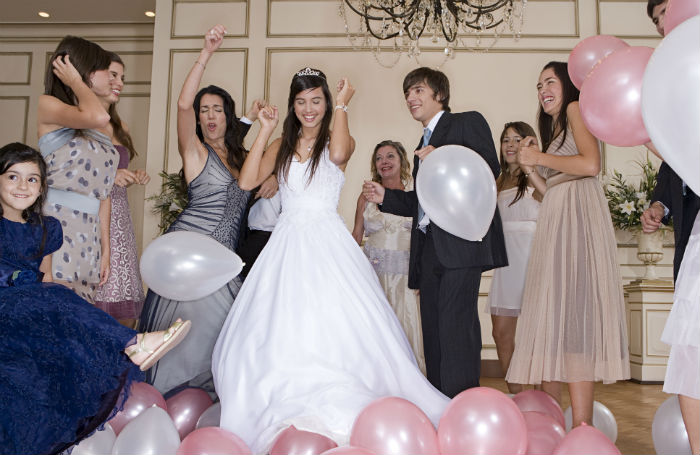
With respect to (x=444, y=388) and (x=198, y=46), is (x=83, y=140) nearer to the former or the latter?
(x=444, y=388)

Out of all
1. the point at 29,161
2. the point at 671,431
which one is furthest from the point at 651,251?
the point at 29,161

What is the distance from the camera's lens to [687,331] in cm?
164

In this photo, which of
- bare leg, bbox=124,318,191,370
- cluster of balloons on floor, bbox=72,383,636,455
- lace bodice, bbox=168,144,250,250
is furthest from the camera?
lace bodice, bbox=168,144,250,250

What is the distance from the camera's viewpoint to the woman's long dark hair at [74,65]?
2.49 meters

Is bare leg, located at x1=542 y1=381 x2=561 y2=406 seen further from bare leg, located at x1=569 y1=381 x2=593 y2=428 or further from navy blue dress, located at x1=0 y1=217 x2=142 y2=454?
navy blue dress, located at x1=0 y1=217 x2=142 y2=454

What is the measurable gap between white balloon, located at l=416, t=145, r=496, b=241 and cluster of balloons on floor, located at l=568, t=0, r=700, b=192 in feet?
1.72

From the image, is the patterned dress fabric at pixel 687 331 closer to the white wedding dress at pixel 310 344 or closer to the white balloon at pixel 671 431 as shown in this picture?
the white balloon at pixel 671 431

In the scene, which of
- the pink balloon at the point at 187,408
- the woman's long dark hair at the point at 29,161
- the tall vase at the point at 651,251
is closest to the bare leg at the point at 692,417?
the pink balloon at the point at 187,408

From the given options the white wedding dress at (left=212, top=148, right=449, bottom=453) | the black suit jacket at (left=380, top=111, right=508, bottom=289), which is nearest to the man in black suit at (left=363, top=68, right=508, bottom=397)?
the black suit jacket at (left=380, top=111, right=508, bottom=289)

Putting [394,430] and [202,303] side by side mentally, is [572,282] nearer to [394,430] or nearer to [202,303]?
[394,430]

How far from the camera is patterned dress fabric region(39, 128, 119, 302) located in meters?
2.39

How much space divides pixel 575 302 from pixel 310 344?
1.05 m

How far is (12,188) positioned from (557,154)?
6.97 ft

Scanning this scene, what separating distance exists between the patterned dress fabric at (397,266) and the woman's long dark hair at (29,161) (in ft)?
7.07
